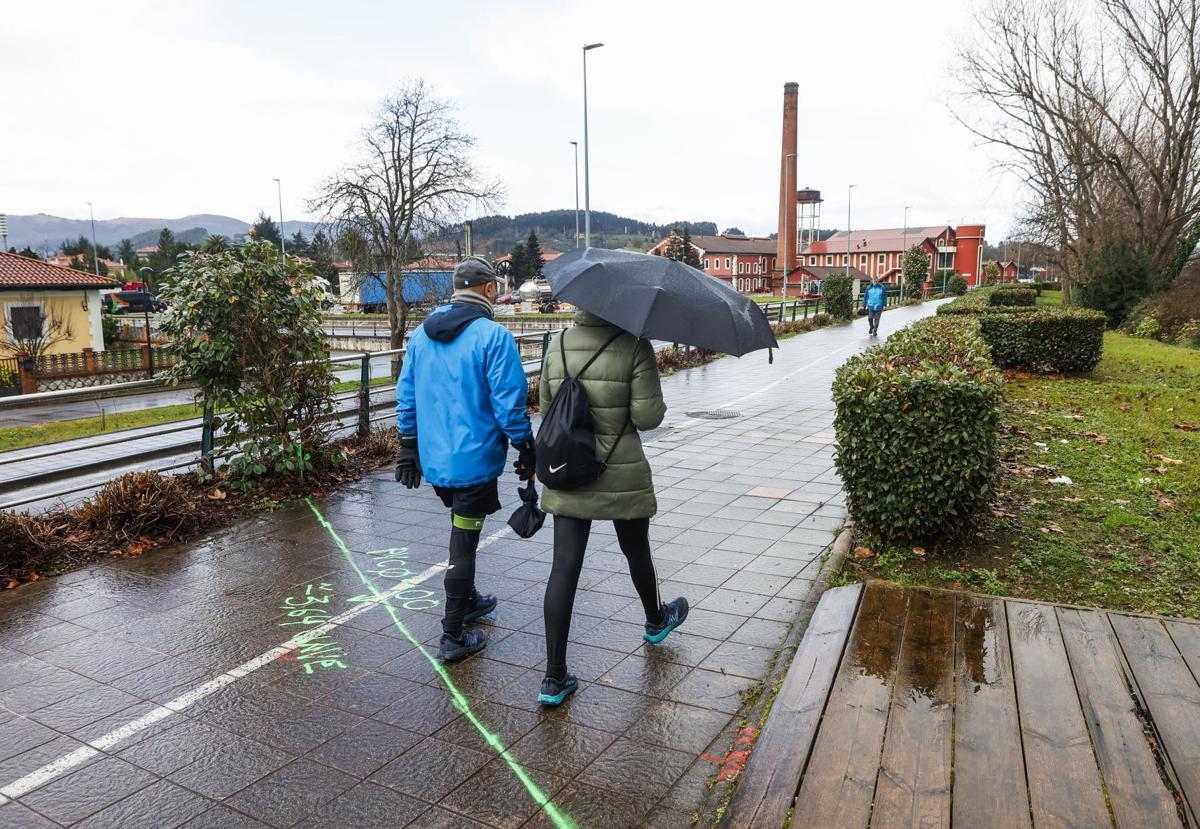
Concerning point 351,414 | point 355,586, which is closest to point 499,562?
point 355,586

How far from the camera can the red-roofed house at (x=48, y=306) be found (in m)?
38.2

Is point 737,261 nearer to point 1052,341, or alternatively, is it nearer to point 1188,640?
point 1052,341

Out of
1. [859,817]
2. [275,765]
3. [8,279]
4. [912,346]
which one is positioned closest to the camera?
[859,817]

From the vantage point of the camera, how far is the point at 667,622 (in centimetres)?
422

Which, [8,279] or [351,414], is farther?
[8,279]

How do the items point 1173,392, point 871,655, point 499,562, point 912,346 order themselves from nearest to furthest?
point 871,655 < point 499,562 < point 912,346 < point 1173,392

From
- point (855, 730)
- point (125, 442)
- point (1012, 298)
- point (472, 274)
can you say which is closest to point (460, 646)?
point (472, 274)

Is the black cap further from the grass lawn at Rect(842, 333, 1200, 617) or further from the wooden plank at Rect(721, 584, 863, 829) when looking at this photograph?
the grass lawn at Rect(842, 333, 1200, 617)

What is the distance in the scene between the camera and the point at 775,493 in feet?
24.3

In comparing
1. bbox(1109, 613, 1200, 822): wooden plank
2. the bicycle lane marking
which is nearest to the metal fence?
the bicycle lane marking

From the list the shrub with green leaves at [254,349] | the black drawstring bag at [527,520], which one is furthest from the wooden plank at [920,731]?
the shrub with green leaves at [254,349]

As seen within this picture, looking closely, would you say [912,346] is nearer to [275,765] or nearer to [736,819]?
[736,819]

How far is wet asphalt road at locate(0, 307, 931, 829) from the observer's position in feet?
9.92

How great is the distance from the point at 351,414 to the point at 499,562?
387 cm
